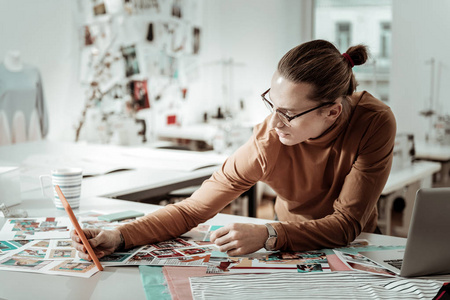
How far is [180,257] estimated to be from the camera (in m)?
1.24

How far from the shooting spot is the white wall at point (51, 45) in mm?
3424

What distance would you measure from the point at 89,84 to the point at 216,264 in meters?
3.11

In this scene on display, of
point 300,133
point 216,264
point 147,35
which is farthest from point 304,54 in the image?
point 147,35

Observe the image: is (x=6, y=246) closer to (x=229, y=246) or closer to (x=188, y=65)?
(x=229, y=246)

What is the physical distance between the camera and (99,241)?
1.24 metres

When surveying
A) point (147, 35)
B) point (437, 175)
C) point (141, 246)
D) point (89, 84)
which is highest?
point (147, 35)

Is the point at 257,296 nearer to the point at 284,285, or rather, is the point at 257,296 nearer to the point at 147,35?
the point at 284,285

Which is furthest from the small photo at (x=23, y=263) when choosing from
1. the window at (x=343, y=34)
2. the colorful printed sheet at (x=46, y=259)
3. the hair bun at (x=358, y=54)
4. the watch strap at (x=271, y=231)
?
the window at (x=343, y=34)

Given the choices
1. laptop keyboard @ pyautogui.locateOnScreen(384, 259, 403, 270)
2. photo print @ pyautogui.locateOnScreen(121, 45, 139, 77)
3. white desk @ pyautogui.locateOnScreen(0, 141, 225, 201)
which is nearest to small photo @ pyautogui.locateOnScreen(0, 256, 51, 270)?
white desk @ pyautogui.locateOnScreen(0, 141, 225, 201)

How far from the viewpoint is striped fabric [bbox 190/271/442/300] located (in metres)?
1.01

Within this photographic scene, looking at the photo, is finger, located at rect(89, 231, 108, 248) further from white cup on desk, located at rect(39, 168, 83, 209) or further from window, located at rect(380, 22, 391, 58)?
window, located at rect(380, 22, 391, 58)

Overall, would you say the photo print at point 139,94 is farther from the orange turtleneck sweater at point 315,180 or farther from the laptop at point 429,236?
the laptop at point 429,236

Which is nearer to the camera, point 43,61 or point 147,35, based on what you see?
point 43,61

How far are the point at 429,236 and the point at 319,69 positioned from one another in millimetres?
509
